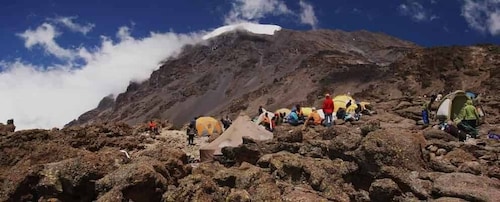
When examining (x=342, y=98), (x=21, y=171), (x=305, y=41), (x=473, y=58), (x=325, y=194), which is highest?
(x=305, y=41)

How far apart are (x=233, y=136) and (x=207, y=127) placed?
10.7 meters

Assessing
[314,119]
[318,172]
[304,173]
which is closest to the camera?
[318,172]

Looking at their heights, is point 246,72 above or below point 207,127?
above

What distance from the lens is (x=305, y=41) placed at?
15938cm

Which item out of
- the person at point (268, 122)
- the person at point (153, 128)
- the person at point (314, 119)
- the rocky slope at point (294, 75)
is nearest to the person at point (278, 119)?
the person at point (268, 122)

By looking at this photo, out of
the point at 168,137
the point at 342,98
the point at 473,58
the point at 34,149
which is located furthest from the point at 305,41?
the point at 34,149

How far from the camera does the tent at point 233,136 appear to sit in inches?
703

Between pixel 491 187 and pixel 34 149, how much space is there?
12.5m

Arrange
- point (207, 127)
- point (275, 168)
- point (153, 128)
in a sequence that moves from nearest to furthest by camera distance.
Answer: point (275, 168) < point (153, 128) < point (207, 127)

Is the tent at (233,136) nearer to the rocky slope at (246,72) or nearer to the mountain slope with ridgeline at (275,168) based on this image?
the mountain slope with ridgeline at (275,168)

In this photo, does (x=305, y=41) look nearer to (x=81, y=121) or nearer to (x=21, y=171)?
(x=81, y=121)

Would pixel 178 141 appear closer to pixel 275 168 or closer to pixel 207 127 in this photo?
pixel 207 127

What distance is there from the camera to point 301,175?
11.6 metres

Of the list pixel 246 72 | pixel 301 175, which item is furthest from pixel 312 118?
pixel 246 72
